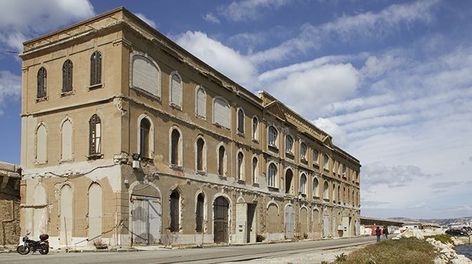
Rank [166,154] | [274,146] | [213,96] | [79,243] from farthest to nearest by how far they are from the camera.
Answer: [274,146] < [213,96] < [166,154] < [79,243]

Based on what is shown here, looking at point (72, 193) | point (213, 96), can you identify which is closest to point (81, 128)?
point (72, 193)

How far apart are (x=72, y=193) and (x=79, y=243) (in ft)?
9.94

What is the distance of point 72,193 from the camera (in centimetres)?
3080

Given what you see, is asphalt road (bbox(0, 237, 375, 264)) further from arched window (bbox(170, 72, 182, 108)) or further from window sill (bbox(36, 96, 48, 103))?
arched window (bbox(170, 72, 182, 108))

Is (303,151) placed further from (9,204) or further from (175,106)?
(9,204)

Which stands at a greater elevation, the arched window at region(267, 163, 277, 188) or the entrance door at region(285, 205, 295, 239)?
the arched window at region(267, 163, 277, 188)

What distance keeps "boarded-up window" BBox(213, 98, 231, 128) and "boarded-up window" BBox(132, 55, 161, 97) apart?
812 cm

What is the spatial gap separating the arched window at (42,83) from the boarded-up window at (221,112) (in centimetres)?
1267

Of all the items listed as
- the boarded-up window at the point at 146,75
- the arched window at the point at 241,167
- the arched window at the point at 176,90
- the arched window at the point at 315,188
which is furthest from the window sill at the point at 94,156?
the arched window at the point at 315,188

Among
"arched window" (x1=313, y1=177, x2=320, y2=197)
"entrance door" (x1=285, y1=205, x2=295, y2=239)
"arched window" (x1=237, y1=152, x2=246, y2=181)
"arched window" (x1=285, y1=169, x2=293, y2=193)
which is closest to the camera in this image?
"arched window" (x1=237, y1=152, x2=246, y2=181)

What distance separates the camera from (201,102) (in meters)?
38.9

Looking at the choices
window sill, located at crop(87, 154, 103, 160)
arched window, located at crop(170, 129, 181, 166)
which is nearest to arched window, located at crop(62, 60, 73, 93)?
window sill, located at crop(87, 154, 103, 160)

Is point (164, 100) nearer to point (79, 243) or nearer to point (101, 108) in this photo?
point (101, 108)

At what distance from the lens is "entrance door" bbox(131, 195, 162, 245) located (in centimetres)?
2994
